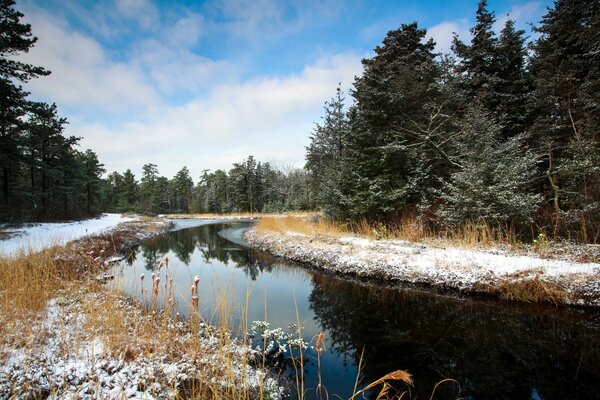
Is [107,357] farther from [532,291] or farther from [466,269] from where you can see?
[532,291]

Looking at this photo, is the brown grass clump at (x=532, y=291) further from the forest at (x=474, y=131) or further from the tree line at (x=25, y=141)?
the tree line at (x=25, y=141)

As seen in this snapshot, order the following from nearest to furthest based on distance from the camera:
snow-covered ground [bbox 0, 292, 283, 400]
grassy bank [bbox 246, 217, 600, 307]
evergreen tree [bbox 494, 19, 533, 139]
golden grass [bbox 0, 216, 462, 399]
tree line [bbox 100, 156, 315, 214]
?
1. snow-covered ground [bbox 0, 292, 283, 400]
2. golden grass [bbox 0, 216, 462, 399]
3. grassy bank [bbox 246, 217, 600, 307]
4. evergreen tree [bbox 494, 19, 533, 139]
5. tree line [bbox 100, 156, 315, 214]

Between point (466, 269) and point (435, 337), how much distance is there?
10.9 ft

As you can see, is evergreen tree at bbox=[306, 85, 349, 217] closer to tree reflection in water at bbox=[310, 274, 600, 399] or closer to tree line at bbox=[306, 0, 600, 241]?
tree line at bbox=[306, 0, 600, 241]

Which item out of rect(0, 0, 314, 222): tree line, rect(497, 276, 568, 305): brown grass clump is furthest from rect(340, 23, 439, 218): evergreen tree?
rect(0, 0, 314, 222): tree line

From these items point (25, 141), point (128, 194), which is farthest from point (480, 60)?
point (128, 194)

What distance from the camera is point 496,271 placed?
23.9 feet

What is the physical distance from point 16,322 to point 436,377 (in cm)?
628

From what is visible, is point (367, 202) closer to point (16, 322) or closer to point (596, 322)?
point (596, 322)

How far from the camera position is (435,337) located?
5.29m

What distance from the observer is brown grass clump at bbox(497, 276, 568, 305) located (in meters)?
6.36

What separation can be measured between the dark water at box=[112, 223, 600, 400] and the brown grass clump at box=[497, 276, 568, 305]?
283mm

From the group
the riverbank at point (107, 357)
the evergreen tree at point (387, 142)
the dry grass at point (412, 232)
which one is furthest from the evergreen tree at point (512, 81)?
the riverbank at point (107, 357)

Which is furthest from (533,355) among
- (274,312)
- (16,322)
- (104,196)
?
(104,196)
